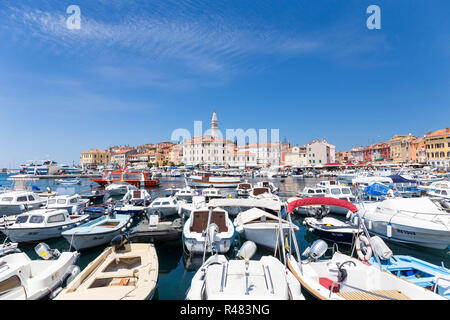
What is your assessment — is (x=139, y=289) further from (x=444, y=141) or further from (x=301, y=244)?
(x=444, y=141)

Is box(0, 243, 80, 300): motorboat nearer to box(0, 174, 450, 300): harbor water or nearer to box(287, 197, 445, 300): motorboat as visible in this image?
box(0, 174, 450, 300): harbor water

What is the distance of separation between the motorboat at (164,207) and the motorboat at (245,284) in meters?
11.4

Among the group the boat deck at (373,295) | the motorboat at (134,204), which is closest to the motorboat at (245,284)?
the boat deck at (373,295)

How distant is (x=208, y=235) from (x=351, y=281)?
5117 millimetres

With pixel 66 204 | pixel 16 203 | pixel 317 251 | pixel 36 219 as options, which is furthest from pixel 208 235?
pixel 16 203

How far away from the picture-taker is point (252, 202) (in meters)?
11.0

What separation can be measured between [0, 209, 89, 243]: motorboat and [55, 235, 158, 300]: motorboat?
6020 millimetres

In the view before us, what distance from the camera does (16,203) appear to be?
57.9 ft

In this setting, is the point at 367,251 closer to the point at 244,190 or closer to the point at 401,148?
the point at 244,190

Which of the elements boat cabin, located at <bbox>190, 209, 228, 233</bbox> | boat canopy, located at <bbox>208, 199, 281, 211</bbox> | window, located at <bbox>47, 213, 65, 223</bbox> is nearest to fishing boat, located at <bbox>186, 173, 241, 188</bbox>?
window, located at <bbox>47, 213, 65, 223</bbox>

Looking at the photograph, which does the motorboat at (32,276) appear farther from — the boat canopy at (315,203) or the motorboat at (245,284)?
the boat canopy at (315,203)

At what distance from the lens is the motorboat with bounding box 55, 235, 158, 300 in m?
5.31
